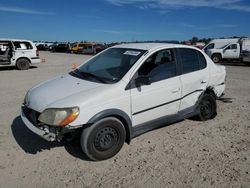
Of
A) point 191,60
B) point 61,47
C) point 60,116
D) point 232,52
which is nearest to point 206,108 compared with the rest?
point 191,60

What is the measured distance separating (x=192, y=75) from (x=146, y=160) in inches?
78.8

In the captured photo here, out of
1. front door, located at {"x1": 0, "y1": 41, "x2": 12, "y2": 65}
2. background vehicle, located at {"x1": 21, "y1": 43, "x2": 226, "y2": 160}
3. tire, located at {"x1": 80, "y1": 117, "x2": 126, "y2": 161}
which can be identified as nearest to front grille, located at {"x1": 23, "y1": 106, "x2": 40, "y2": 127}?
background vehicle, located at {"x1": 21, "y1": 43, "x2": 226, "y2": 160}

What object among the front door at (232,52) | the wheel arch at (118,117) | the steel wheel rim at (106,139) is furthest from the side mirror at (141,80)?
the front door at (232,52)

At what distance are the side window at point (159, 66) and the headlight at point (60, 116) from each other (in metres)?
1.30

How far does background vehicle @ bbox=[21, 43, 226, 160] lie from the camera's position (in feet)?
12.0

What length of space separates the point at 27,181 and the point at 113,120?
142cm

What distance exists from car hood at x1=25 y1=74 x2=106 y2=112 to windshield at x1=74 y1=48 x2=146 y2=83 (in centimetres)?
27

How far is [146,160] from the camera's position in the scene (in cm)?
395

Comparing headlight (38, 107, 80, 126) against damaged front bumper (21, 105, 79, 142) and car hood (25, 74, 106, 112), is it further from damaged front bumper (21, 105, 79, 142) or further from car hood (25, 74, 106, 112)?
car hood (25, 74, 106, 112)

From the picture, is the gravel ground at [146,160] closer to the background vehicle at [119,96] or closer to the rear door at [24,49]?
the background vehicle at [119,96]

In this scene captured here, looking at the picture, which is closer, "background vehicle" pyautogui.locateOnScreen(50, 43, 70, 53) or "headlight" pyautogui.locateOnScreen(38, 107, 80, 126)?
"headlight" pyautogui.locateOnScreen(38, 107, 80, 126)

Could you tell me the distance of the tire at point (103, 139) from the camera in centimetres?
370

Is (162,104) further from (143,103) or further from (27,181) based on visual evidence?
(27,181)

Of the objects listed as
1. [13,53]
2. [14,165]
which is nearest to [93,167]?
[14,165]
